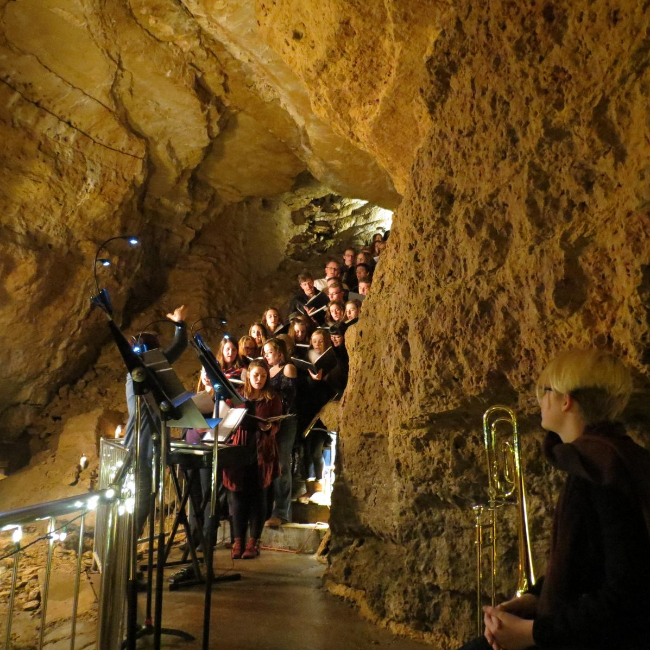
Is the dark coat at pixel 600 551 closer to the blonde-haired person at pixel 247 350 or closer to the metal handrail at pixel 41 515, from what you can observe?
the metal handrail at pixel 41 515

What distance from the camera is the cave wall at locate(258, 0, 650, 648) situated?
7.68 ft

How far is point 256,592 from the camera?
4.17m

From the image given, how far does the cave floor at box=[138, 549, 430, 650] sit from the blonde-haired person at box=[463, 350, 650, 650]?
207 centimetres

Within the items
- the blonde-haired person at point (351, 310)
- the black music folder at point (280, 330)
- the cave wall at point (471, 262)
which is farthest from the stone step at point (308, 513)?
the black music folder at point (280, 330)

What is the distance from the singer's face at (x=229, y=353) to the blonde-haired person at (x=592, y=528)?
534 centimetres

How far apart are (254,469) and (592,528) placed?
4.16 metres

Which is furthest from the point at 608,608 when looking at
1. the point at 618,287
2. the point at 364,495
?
the point at 364,495

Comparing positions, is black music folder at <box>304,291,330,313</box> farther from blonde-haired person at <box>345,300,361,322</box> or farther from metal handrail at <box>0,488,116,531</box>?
metal handrail at <box>0,488,116,531</box>

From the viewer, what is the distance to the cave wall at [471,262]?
234cm

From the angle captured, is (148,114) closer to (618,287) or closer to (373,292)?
(373,292)

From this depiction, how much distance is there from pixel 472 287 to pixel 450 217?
1.55ft

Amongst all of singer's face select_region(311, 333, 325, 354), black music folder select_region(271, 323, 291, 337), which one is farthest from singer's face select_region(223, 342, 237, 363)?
singer's face select_region(311, 333, 325, 354)

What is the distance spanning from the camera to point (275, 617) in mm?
3668

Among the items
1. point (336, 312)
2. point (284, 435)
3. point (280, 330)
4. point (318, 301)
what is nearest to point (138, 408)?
point (284, 435)
